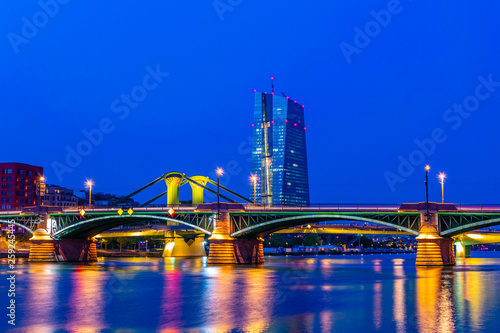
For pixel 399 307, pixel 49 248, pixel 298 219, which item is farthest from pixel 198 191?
pixel 399 307

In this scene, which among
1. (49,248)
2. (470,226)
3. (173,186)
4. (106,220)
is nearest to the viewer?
(470,226)

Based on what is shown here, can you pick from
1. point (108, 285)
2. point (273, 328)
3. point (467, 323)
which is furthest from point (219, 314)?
point (108, 285)

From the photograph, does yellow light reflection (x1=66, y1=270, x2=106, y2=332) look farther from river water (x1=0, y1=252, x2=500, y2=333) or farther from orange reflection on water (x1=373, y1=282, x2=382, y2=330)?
orange reflection on water (x1=373, y1=282, x2=382, y2=330)

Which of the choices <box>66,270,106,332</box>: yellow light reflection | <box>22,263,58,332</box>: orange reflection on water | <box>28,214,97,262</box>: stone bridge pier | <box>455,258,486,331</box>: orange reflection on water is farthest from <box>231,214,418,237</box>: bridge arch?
<box>66,270,106,332</box>: yellow light reflection

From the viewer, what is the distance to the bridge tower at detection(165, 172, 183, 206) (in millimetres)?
133500

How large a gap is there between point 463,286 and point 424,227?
32527mm

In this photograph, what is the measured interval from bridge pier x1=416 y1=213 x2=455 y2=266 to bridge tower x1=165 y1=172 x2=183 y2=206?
196ft

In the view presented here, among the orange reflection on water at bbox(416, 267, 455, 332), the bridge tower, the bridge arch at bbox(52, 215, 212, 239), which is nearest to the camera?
the orange reflection on water at bbox(416, 267, 455, 332)

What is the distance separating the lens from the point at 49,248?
117 metres

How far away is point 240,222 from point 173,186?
127 ft

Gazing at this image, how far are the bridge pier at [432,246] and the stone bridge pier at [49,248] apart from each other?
63.8 m

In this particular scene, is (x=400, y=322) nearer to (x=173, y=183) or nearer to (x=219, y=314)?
(x=219, y=314)

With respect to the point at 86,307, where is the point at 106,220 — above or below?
above

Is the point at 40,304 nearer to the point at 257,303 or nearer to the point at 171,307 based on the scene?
the point at 171,307
